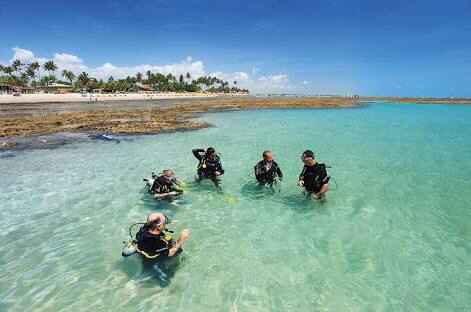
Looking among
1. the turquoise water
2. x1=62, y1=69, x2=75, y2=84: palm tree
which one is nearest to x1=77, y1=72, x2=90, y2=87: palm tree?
x1=62, y1=69, x2=75, y2=84: palm tree

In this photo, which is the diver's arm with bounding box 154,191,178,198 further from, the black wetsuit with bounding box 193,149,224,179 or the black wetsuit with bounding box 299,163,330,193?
the black wetsuit with bounding box 299,163,330,193

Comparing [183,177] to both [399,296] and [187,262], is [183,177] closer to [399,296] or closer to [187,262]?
[187,262]

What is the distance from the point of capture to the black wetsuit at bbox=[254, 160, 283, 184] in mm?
9562

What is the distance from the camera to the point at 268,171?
31.5 feet

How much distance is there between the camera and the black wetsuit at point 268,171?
31.4 ft

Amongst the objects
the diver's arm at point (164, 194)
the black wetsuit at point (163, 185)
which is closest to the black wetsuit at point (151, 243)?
the diver's arm at point (164, 194)

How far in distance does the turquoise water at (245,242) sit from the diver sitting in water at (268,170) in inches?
24.6

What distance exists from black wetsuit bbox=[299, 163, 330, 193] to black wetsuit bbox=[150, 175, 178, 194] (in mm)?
4058

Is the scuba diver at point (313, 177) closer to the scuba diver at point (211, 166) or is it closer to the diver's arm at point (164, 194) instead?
the scuba diver at point (211, 166)

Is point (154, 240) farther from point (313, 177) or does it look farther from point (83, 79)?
point (83, 79)

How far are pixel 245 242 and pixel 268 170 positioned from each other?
3.25m

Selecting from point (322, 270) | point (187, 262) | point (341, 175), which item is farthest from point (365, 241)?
point (341, 175)

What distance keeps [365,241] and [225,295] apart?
3799 mm

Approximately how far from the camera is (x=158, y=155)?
16.2 m
